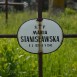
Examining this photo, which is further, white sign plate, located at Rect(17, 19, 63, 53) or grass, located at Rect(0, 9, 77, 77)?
grass, located at Rect(0, 9, 77, 77)

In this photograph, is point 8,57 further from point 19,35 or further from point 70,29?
point 70,29

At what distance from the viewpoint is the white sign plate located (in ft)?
11.3

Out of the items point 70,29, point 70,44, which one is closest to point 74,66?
point 70,44

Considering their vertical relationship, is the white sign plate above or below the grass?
above

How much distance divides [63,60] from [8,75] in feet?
3.04

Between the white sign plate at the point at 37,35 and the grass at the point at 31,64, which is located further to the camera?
the grass at the point at 31,64

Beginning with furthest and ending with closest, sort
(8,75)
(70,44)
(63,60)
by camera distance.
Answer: (70,44)
(63,60)
(8,75)

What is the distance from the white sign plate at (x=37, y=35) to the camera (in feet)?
11.3

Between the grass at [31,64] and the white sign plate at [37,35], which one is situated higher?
the white sign plate at [37,35]

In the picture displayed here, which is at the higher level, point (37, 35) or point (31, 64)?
Answer: point (37, 35)

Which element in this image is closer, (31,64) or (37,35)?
(37,35)

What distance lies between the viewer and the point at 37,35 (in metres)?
3.45

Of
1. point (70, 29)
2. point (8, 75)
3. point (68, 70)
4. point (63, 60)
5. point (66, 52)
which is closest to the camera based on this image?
point (8, 75)

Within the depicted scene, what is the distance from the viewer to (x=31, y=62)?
15.2 ft
